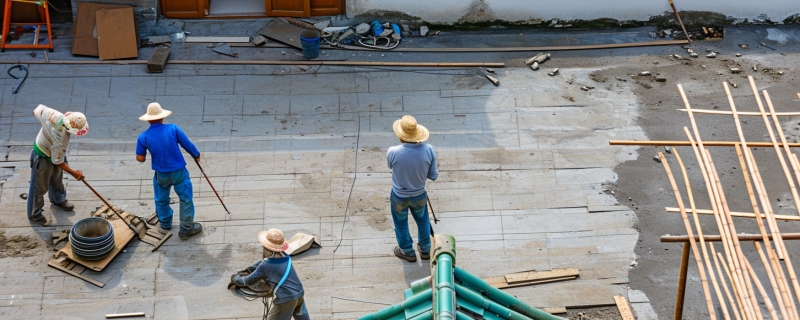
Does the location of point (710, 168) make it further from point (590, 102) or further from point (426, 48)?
point (426, 48)

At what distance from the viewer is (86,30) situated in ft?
40.4

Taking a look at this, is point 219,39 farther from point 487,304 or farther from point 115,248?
point 487,304

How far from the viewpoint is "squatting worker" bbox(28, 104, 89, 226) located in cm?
905

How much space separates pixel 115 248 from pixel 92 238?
443 millimetres

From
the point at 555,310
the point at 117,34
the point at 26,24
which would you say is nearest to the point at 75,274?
the point at 117,34

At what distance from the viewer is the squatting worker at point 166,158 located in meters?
8.96

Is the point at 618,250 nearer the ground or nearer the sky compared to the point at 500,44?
nearer the ground

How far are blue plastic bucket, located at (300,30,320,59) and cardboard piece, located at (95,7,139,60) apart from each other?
2301 millimetres

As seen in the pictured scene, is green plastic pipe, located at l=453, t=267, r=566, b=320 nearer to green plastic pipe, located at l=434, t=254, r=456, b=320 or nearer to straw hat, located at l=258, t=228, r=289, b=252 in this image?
green plastic pipe, located at l=434, t=254, r=456, b=320

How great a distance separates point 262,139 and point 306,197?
4.04ft

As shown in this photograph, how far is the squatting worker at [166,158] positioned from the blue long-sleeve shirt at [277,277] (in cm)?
190

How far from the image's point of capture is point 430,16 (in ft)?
42.9

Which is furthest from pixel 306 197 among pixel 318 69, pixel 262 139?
pixel 318 69

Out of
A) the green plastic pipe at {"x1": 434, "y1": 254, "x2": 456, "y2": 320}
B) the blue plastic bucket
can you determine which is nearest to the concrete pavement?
the blue plastic bucket
